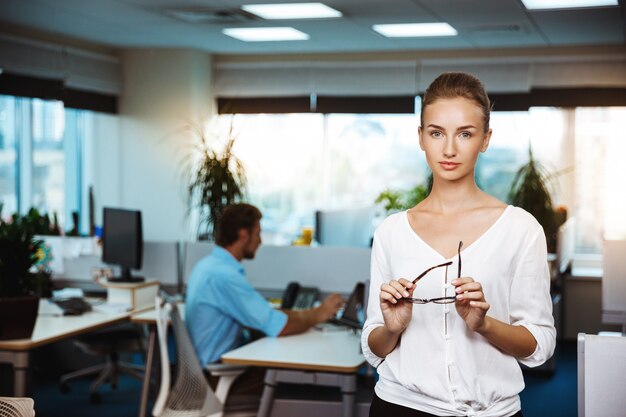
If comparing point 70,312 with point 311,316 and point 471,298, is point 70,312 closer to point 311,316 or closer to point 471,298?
point 311,316

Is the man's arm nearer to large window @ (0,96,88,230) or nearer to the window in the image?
large window @ (0,96,88,230)

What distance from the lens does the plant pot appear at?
3877 millimetres

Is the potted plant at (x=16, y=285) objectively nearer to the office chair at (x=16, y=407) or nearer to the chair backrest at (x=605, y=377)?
the office chair at (x=16, y=407)

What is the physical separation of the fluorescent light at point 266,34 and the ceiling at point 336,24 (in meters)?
0.12

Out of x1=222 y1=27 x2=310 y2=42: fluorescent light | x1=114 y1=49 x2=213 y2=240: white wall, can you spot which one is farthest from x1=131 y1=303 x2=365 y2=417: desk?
x1=114 y1=49 x2=213 y2=240: white wall

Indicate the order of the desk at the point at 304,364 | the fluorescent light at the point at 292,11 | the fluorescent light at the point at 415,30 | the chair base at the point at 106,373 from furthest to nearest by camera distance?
the fluorescent light at the point at 415,30, the fluorescent light at the point at 292,11, the chair base at the point at 106,373, the desk at the point at 304,364

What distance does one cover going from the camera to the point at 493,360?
1552mm

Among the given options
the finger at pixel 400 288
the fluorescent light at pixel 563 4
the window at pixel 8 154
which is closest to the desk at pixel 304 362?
the finger at pixel 400 288

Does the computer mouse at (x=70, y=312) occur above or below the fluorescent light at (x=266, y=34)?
below

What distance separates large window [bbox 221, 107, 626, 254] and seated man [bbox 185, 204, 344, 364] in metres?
4.13

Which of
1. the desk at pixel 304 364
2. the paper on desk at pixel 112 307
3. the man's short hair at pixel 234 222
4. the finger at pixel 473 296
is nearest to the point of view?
the finger at pixel 473 296

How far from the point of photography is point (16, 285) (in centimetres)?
397

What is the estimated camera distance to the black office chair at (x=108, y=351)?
17.5ft

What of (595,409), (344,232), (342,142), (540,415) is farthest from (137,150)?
(595,409)
